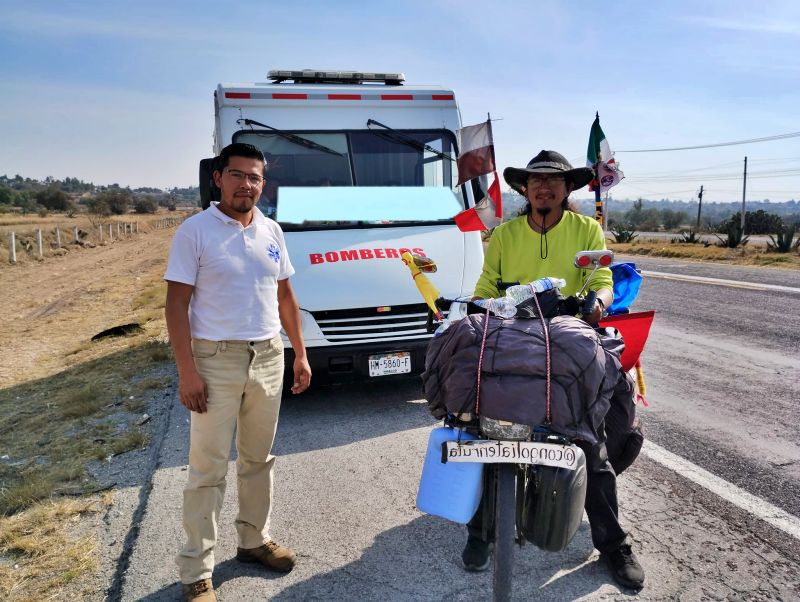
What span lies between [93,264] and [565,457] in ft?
95.8

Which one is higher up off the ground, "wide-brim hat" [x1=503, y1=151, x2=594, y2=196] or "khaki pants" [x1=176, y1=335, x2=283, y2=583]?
"wide-brim hat" [x1=503, y1=151, x2=594, y2=196]

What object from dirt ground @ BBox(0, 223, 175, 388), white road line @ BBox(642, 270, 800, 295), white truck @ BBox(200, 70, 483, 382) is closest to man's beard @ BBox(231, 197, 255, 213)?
white truck @ BBox(200, 70, 483, 382)

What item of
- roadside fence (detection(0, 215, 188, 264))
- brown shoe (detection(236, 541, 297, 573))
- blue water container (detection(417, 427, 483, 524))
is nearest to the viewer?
blue water container (detection(417, 427, 483, 524))

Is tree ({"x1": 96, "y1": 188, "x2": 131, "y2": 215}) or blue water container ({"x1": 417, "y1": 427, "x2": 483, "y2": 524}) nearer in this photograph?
blue water container ({"x1": 417, "y1": 427, "x2": 483, "y2": 524})

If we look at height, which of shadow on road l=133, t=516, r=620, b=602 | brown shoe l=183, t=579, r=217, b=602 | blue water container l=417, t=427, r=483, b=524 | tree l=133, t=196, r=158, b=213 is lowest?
shadow on road l=133, t=516, r=620, b=602

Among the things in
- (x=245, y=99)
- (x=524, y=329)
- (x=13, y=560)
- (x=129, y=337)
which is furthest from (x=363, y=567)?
(x=129, y=337)

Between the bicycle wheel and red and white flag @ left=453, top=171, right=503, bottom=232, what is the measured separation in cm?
290

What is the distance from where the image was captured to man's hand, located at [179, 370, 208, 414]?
267cm

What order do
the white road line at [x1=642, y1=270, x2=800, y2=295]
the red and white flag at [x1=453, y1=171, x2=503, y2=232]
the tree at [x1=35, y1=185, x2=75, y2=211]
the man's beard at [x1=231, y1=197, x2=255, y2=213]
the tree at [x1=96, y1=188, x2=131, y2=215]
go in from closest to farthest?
the man's beard at [x1=231, y1=197, x2=255, y2=213]
the red and white flag at [x1=453, y1=171, x2=503, y2=232]
the white road line at [x1=642, y1=270, x2=800, y2=295]
the tree at [x1=35, y1=185, x2=75, y2=211]
the tree at [x1=96, y1=188, x2=131, y2=215]

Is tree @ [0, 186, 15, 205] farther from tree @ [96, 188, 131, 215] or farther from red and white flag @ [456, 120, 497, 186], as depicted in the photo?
red and white flag @ [456, 120, 497, 186]

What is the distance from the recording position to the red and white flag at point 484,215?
5.04m

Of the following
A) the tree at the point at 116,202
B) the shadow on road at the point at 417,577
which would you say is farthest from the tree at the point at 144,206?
the shadow on road at the point at 417,577

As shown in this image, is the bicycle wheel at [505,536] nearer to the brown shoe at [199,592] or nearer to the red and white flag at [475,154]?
the brown shoe at [199,592]

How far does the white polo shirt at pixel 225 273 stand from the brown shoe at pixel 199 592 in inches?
42.5
